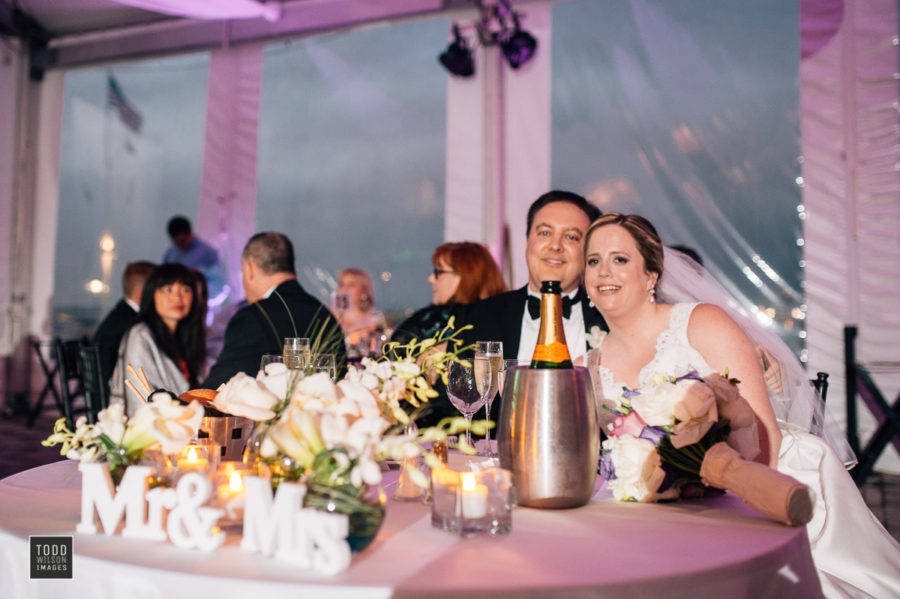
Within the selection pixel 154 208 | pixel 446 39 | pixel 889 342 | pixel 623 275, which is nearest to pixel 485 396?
pixel 623 275

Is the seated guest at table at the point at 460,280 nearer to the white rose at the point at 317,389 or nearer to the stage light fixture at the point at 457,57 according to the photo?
the stage light fixture at the point at 457,57

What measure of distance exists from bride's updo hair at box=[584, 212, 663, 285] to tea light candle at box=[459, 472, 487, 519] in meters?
1.18

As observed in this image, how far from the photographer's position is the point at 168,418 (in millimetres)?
1120

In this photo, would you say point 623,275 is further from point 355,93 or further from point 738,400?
point 355,93

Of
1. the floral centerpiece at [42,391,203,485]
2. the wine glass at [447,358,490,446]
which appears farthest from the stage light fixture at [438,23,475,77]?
the floral centerpiece at [42,391,203,485]

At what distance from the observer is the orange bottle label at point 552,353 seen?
1272 millimetres

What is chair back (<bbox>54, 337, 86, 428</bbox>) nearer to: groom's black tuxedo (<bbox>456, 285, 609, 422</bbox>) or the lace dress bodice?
groom's black tuxedo (<bbox>456, 285, 609, 422</bbox>)

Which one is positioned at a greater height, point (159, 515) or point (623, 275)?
point (623, 275)

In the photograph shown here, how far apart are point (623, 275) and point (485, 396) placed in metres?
0.67

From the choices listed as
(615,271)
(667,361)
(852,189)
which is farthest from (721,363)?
(852,189)

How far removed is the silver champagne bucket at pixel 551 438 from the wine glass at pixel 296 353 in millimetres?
590

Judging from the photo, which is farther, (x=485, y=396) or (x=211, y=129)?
(x=211, y=129)

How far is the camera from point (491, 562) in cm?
94

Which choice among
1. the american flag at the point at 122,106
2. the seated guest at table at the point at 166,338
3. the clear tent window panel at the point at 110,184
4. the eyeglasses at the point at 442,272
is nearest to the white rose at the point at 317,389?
the seated guest at table at the point at 166,338
